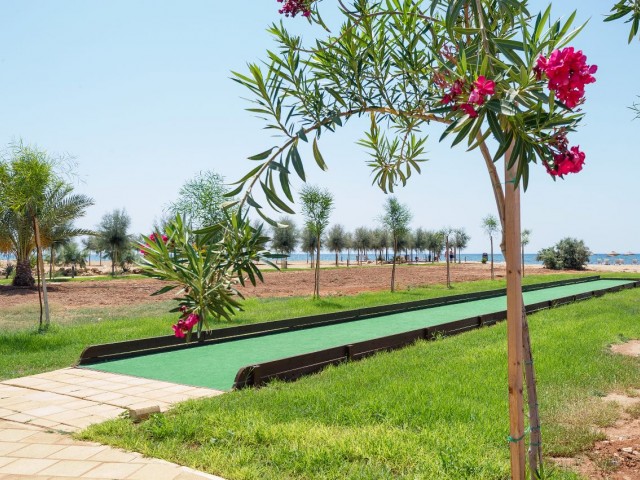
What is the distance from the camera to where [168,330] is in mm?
12156

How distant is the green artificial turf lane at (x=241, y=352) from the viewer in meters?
8.19

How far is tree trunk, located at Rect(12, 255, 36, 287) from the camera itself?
25953mm

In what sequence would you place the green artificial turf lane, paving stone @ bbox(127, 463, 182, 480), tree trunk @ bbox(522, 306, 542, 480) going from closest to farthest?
tree trunk @ bbox(522, 306, 542, 480) → paving stone @ bbox(127, 463, 182, 480) → the green artificial turf lane

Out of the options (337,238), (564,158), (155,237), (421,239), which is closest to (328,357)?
(155,237)

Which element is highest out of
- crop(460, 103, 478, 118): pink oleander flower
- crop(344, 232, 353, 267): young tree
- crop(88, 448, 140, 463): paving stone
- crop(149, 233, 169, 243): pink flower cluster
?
crop(344, 232, 353, 267): young tree

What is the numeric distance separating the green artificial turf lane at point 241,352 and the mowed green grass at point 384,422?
1678 mm

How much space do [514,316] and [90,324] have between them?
12841mm

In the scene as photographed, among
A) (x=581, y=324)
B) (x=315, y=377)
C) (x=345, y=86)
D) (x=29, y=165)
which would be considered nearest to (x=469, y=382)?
(x=315, y=377)

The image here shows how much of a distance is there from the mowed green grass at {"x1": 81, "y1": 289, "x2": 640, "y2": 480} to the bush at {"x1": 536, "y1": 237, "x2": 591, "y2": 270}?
41.3 meters

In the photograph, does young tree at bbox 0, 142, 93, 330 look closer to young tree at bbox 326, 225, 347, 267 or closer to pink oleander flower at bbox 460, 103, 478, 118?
pink oleander flower at bbox 460, 103, 478, 118

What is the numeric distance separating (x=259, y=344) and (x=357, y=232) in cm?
7768

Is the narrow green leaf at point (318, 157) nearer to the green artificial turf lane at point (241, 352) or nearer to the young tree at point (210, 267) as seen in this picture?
the young tree at point (210, 267)

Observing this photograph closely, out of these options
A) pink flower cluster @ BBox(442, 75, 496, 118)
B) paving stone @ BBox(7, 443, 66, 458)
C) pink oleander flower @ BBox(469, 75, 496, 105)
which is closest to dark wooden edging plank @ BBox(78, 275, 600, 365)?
paving stone @ BBox(7, 443, 66, 458)

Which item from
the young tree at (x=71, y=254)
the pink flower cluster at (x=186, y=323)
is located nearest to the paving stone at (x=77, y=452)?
the pink flower cluster at (x=186, y=323)
